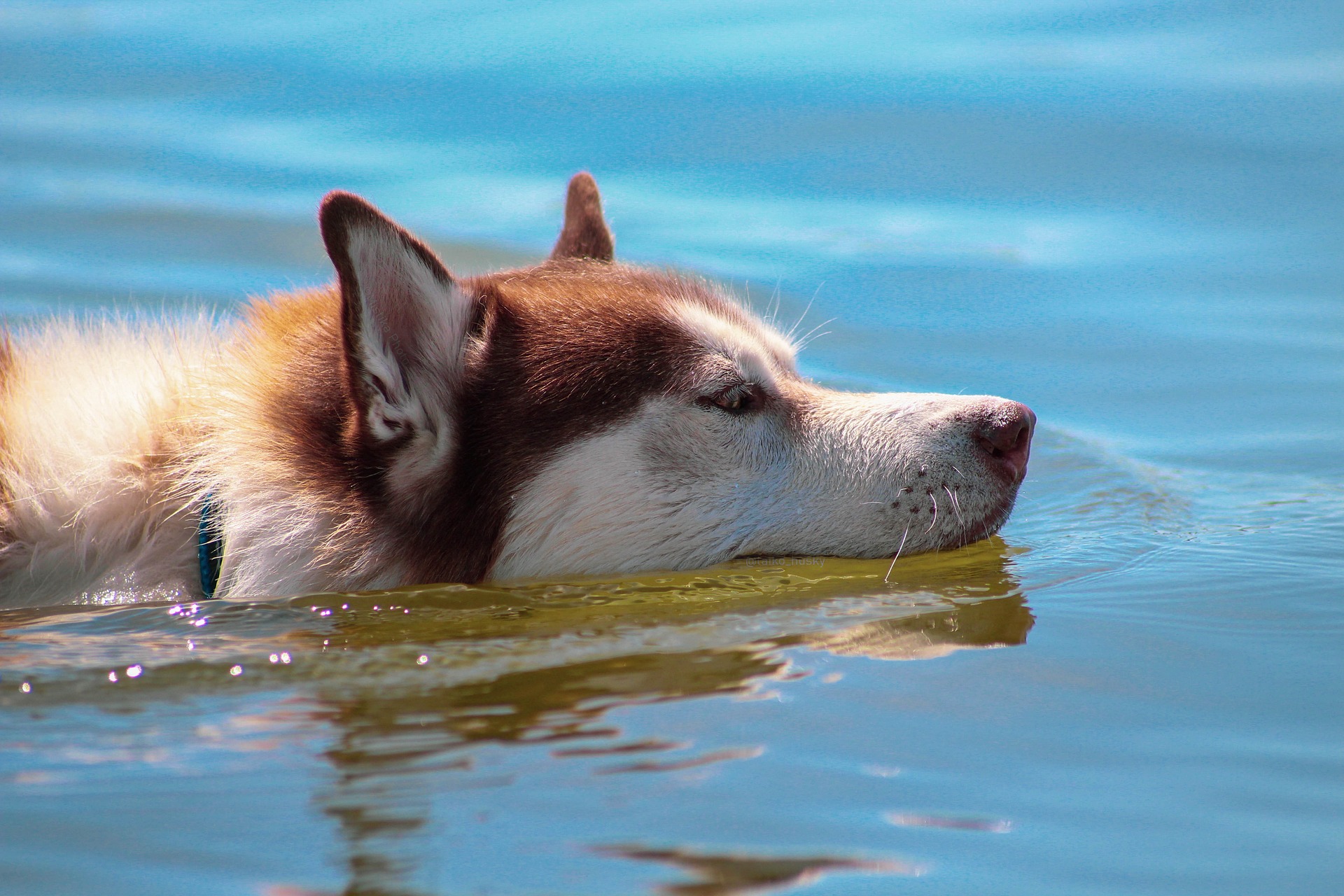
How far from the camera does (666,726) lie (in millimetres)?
4184

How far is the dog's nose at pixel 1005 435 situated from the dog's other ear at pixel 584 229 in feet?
7.37

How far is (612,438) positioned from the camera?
554 centimetres

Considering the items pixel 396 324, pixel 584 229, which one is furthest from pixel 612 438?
pixel 584 229

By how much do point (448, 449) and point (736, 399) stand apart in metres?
1.19

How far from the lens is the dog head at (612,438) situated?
17.4ft

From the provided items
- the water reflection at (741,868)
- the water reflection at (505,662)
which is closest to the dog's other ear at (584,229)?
the water reflection at (505,662)

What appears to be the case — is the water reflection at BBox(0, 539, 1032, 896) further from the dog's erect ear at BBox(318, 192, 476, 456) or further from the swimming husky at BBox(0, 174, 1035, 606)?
the dog's erect ear at BBox(318, 192, 476, 456)

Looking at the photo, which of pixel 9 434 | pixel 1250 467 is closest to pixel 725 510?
pixel 9 434

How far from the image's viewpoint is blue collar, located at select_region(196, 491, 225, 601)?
210 inches

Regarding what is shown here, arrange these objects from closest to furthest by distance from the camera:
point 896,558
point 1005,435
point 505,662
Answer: point 505,662
point 896,558
point 1005,435

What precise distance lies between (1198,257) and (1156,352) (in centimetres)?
146

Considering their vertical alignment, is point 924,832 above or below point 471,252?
below

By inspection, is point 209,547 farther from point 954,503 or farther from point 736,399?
point 954,503

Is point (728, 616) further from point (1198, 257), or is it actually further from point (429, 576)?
point (1198, 257)
